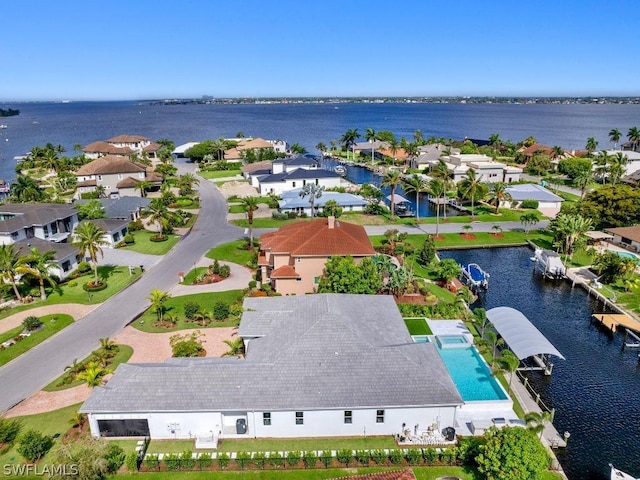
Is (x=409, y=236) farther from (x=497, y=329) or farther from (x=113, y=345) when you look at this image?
(x=113, y=345)

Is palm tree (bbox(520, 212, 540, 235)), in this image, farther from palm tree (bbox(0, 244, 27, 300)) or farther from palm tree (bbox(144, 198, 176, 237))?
palm tree (bbox(0, 244, 27, 300))

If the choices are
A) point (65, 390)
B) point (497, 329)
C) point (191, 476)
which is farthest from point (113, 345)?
point (497, 329)

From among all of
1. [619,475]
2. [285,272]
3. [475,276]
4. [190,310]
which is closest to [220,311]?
[190,310]

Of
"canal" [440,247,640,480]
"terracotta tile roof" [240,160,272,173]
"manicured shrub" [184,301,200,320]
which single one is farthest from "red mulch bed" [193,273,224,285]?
"terracotta tile roof" [240,160,272,173]

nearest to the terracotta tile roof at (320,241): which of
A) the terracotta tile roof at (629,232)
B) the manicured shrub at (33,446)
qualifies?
the manicured shrub at (33,446)

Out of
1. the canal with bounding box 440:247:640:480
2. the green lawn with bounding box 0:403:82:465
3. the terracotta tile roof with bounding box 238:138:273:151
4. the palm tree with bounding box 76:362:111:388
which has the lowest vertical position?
the canal with bounding box 440:247:640:480

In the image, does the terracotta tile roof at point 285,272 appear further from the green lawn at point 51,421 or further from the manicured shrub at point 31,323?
the manicured shrub at point 31,323

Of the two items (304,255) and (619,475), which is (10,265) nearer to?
(304,255)

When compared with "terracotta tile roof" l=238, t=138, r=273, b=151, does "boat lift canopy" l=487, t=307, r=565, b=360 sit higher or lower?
lower
